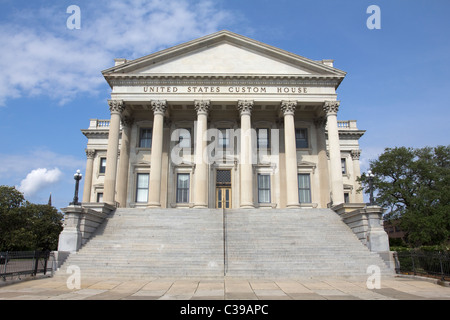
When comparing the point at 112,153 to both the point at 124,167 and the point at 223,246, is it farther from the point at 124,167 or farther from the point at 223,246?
the point at 223,246

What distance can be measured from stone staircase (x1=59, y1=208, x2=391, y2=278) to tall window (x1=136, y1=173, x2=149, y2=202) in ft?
22.8

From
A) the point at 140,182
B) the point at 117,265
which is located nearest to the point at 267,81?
the point at 140,182

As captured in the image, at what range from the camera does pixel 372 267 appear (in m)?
17.1

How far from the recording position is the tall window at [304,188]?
32.2m

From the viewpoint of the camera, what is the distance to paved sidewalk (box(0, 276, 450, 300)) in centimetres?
1100

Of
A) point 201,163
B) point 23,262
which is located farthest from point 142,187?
point 23,262

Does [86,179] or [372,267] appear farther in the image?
[86,179]

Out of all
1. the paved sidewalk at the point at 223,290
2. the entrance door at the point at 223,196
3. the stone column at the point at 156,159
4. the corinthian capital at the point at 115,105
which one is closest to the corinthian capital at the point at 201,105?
the stone column at the point at 156,159

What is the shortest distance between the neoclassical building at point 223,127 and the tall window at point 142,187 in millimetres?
93

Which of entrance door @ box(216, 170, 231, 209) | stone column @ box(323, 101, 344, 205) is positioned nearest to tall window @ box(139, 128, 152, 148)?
entrance door @ box(216, 170, 231, 209)

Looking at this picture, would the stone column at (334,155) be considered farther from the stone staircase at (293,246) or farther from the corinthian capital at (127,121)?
the corinthian capital at (127,121)

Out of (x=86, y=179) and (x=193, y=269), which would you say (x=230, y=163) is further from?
(x=86, y=179)

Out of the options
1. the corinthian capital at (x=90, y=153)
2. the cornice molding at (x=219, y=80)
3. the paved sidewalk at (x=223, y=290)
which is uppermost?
the cornice molding at (x=219, y=80)
